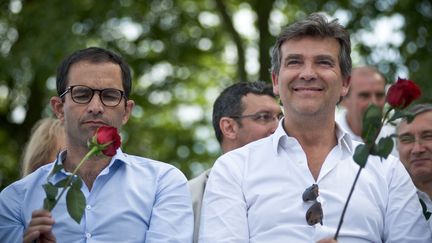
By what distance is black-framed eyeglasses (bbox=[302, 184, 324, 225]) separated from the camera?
4.46 m

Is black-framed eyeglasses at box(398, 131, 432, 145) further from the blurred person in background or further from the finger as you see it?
the finger

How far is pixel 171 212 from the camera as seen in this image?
186 inches

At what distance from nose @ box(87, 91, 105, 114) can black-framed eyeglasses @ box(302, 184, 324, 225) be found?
47.8 inches

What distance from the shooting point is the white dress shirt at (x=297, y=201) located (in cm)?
446

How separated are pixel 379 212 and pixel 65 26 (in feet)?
33.4

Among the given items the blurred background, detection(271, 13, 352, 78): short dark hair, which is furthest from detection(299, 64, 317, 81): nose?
the blurred background

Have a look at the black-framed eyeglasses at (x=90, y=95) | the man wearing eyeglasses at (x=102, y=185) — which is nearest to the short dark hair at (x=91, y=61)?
the man wearing eyeglasses at (x=102, y=185)

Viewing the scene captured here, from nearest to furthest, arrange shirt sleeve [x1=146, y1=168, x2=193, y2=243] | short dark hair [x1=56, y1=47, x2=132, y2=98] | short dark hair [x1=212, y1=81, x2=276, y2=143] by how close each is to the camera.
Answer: shirt sleeve [x1=146, y1=168, x2=193, y2=243], short dark hair [x1=56, y1=47, x2=132, y2=98], short dark hair [x1=212, y1=81, x2=276, y2=143]

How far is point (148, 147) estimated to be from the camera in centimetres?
1767

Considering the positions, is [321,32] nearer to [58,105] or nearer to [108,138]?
[108,138]

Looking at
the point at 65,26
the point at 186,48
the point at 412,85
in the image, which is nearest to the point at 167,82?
the point at 186,48

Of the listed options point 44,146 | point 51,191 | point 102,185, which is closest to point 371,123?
point 51,191

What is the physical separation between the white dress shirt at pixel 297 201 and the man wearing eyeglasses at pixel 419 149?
91cm

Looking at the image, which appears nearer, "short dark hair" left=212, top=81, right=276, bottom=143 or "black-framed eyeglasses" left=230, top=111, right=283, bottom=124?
"black-framed eyeglasses" left=230, top=111, right=283, bottom=124
